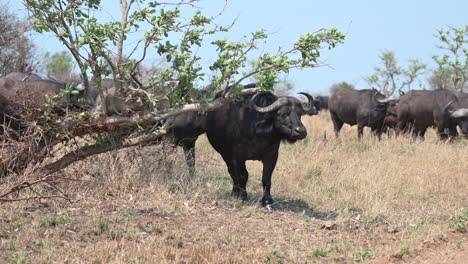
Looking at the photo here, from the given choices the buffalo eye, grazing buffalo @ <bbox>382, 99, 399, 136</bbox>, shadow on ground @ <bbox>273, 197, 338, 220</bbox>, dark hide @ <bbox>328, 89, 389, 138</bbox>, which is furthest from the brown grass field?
grazing buffalo @ <bbox>382, 99, 399, 136</bbox>

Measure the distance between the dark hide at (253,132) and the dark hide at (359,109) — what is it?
362 inches

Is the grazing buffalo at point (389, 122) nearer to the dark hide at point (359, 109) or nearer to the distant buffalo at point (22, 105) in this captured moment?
the dark hide at point (359, 109)

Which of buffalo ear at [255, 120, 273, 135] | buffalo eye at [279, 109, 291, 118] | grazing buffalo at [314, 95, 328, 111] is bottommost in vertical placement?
buffalo ear at [255, 120, 273, 135]

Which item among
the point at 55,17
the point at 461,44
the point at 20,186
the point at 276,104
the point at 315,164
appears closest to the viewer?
the point at 20,186

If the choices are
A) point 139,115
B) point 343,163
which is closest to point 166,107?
point 139,115

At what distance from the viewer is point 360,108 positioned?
61.0 ft

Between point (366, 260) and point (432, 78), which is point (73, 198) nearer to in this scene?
point (366, 260)

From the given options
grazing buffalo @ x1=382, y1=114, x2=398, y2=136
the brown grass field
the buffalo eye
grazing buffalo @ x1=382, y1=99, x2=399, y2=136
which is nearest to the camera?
the brown grass field

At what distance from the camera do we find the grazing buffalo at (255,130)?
8664 mm

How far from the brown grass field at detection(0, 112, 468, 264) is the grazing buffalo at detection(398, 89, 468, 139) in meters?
6.70

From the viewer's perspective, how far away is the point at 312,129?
1988 centimetres

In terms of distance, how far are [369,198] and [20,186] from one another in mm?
4649

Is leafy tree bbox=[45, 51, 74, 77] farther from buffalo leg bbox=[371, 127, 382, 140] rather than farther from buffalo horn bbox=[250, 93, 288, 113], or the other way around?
buffalo horn bbox=[250, 93, 288, 113]

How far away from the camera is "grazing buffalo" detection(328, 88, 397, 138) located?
18.3 meters
